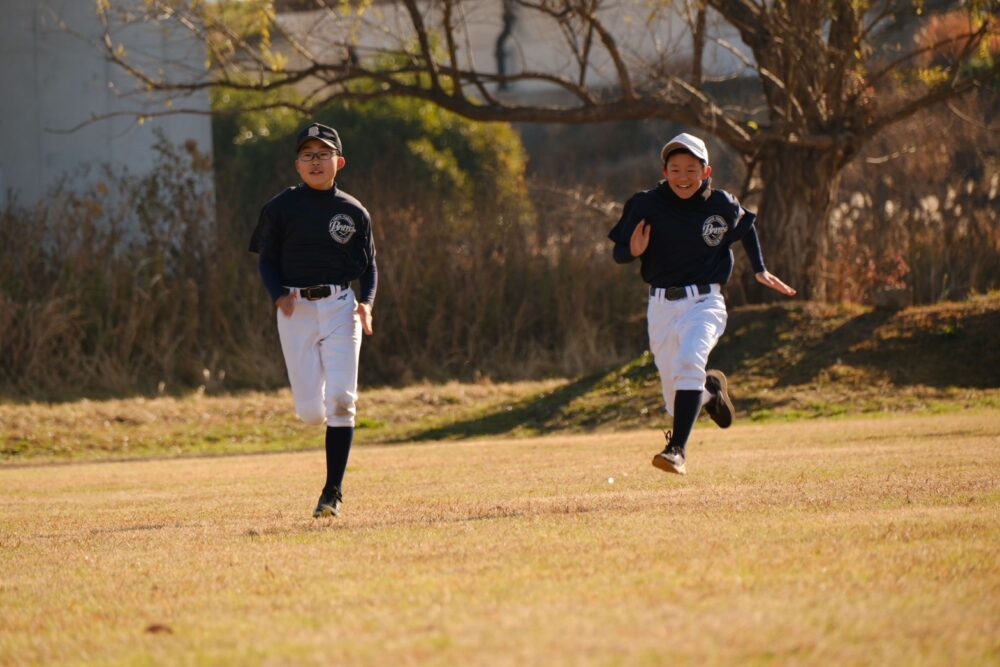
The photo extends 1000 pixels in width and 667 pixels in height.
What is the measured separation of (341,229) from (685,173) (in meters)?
1.97

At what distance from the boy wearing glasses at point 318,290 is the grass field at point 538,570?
584 millimetres

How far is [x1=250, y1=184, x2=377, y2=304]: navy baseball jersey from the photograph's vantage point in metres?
8.85

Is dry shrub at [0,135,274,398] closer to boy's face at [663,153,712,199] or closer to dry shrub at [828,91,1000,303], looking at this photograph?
dry shrub at [828,91,1000,303]

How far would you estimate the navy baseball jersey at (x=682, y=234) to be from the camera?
9.42 metres

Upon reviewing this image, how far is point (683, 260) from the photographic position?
941cm

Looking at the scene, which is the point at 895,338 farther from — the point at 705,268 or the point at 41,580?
the point at 41,580

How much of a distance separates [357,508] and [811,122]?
1252 cm

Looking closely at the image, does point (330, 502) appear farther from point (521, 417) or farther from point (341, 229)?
point (521, 417)

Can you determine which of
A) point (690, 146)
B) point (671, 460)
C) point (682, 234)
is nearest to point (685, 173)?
point (690, 146)

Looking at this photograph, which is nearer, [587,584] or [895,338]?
[587,584]

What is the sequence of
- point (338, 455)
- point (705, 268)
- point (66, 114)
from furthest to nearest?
point (66, 114), point (705, 268), point (338, 455)

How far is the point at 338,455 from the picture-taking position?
885 cm

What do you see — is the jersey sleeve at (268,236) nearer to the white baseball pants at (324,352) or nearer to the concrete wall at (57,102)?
the white baseball pants at (324,352)

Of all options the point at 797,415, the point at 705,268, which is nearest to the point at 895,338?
the point at 797,415
